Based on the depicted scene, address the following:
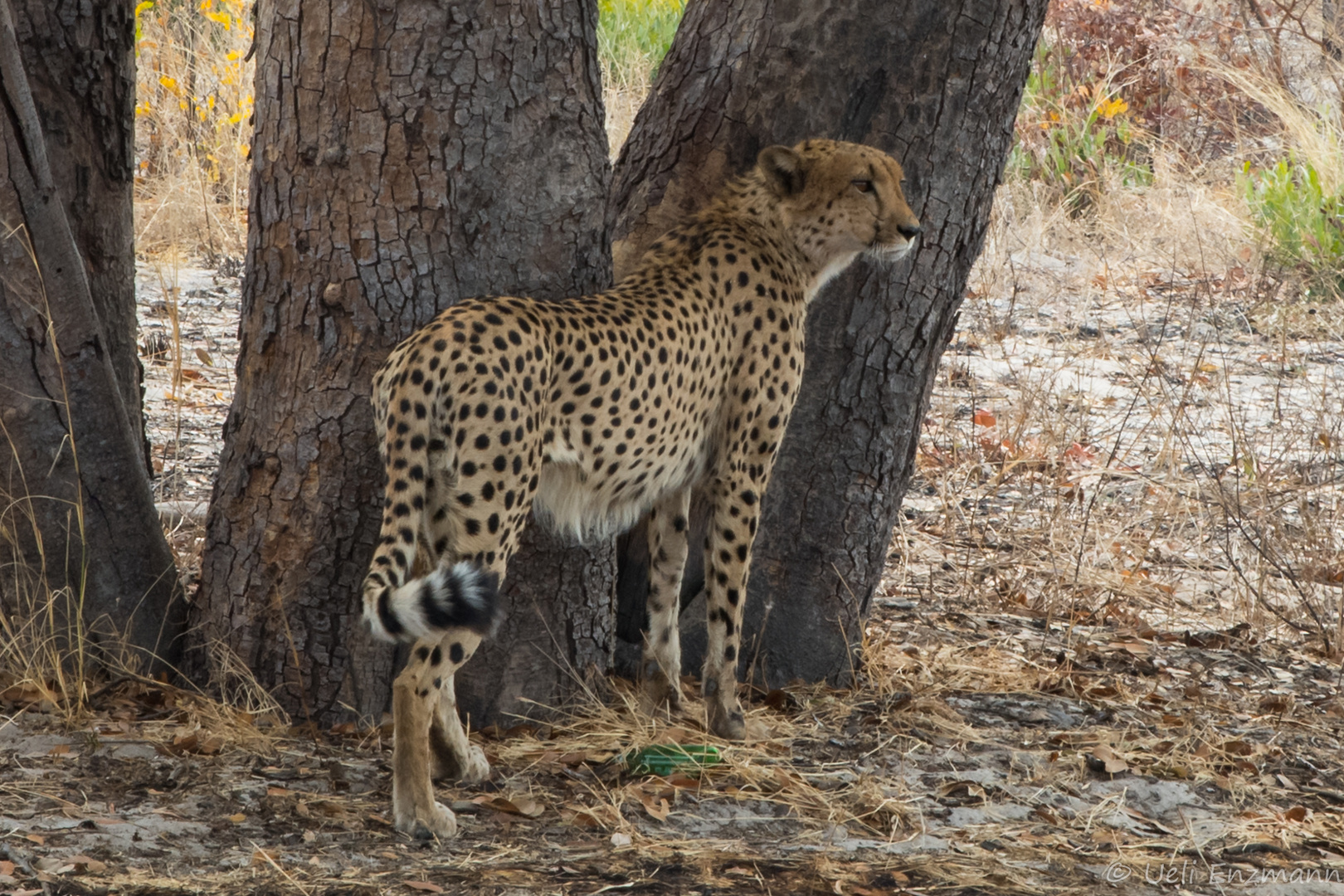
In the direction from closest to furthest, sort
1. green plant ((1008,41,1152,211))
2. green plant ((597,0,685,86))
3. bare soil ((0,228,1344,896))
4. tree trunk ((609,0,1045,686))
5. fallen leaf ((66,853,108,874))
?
fallen leaf ((66,853,108,874)), bare soil ((0,228,1344,896)), tree trunk ((609,0,1045,686)), green plant ((1008,41,1152,211)), green plant ((597,0,685,86))

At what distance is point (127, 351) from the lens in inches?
146

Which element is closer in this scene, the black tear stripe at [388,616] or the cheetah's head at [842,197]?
the black tear stripe at [388,616]

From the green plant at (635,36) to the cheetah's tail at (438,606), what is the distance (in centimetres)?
745

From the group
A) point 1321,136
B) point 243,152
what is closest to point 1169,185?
point 1321,136

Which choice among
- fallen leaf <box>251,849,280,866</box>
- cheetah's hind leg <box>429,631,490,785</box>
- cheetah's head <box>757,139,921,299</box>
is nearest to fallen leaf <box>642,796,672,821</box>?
cheetah's hind leg <box>429,631,490,785</box>

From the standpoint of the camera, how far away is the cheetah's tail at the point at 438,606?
97.2 inches

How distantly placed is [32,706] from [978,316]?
5088mm

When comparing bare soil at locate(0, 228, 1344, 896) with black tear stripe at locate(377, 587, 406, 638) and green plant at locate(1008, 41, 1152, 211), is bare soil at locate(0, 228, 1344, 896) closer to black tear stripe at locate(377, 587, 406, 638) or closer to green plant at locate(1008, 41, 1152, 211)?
black tear stripe at locate(377, 587, 406, 638)

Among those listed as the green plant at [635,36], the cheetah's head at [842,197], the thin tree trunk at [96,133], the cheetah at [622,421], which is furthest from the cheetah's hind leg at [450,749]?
the green plant at [635,36]

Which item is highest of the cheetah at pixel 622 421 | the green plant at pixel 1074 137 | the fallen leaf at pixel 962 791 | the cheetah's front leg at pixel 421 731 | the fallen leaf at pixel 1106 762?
the green plant at pixel 1074 137

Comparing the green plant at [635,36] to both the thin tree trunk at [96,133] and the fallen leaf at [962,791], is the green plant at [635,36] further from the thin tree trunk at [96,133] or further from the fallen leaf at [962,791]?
the fallen leaf at [962,791]

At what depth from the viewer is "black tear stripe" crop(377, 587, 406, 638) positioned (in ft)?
8.21

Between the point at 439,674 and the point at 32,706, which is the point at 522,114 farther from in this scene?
the point at 32,706

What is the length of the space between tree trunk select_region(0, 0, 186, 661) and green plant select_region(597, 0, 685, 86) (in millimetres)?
6278
